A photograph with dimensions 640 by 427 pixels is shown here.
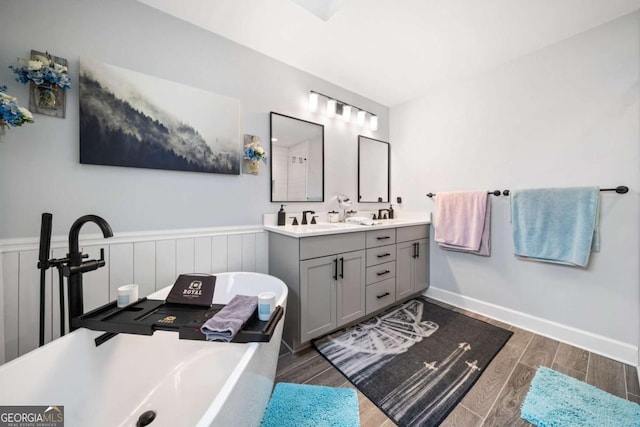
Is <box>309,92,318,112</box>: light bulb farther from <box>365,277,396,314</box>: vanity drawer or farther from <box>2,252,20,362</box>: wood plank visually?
<box>2,252,20,362</box>: wood plank

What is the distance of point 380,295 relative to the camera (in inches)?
82.5

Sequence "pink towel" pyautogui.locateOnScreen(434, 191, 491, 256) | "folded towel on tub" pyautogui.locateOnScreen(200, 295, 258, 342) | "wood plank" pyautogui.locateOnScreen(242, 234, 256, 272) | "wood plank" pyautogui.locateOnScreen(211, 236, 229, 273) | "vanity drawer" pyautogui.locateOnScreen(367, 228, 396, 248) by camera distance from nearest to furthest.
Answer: "folded towel on tub" pyautogui.locateOnScreen(200, 295, 258, 342)
"wood plank" pyautogui.locateOnScreen(211, 236, 229, 273)
"wood plank" pyautogui.locateOnScreen(242, 234, 256, 272)
"vanity drawer" pyautogui.locateOnScreen(367, 228, 396, 248)
"pink towel" pyautogui.locateOnScreen(434, 191, 491, 256)

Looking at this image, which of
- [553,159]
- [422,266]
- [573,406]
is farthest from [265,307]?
[553,159]

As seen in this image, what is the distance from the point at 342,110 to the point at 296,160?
32.6 inches

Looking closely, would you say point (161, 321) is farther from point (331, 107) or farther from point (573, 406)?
point (331, 107)

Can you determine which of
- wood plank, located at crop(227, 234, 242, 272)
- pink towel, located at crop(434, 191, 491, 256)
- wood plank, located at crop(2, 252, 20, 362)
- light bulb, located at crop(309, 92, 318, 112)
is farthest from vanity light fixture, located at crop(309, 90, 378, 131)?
wood plank, located at crop(2, 252, 20, 362)

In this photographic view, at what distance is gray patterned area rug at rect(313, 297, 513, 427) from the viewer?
1.26 metres

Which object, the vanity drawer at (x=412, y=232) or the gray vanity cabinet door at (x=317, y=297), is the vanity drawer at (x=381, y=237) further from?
the gray vanity cabinet door at (x=317, y=297)

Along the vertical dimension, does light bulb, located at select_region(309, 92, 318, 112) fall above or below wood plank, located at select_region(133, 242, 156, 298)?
above

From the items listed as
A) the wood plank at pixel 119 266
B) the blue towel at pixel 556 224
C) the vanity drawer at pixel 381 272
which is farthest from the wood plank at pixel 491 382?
the wood plank at pixel 119 266

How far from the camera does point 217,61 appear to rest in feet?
5.78

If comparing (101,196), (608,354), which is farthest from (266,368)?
(608,354)

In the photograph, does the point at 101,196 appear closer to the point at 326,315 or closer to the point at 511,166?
the point at 326,315

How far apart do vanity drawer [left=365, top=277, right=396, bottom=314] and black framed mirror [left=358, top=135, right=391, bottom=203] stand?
1009 millimetres
